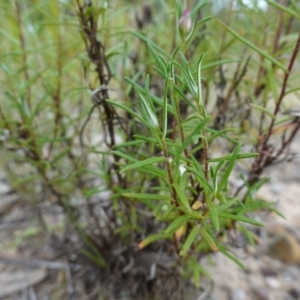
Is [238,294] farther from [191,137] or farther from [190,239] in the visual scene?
[191,137]

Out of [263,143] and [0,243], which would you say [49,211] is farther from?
[263,143]

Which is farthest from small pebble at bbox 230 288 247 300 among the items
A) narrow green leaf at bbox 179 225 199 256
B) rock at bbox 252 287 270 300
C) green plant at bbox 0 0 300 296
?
narrow green leaf at bbox 179 225 199 256

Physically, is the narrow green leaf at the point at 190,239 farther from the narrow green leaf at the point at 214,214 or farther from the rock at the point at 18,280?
the rock at the point at 18,280

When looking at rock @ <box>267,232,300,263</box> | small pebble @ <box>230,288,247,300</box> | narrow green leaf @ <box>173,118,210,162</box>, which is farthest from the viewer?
rock @ <box>267,232,300,263</box>

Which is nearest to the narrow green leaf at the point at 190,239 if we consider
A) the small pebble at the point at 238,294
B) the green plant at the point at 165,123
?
the green plant at the point at 165,123

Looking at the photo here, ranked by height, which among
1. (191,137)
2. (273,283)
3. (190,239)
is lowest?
(273,283)

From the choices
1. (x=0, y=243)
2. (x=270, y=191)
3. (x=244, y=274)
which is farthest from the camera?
(x=270, y=191)

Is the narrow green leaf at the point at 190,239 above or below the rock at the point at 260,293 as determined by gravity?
above

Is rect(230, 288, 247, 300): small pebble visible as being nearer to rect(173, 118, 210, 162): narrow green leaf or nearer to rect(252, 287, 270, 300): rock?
rect(252, 287, 270, 300): rock

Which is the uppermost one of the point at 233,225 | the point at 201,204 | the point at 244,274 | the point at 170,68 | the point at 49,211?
the point at 170,68

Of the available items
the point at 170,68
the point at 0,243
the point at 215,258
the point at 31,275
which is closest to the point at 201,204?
the point at 170,68

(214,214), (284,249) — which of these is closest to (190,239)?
(214,214)
